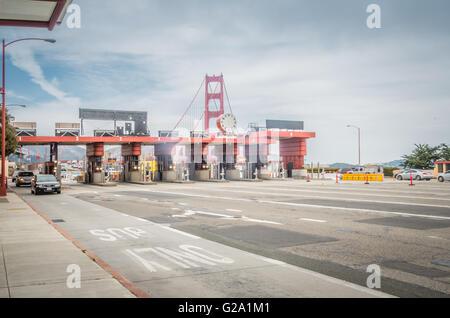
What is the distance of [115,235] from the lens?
408 inches

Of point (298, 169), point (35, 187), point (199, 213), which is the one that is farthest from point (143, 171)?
point (199, 213)

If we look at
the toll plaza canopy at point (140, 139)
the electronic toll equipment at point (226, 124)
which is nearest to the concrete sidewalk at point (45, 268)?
the toll plaza canopy at point (140, 139)

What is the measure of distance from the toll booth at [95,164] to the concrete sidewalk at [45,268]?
37.0m

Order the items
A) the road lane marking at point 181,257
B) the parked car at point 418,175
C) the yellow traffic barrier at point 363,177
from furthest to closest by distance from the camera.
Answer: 1. the parked car at point 418,175
2. the yellow traffic barrier at point 363,177
3. the road lane marking at point 181,257

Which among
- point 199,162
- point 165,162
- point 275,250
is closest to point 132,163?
point 165,162

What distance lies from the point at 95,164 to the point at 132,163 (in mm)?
4670

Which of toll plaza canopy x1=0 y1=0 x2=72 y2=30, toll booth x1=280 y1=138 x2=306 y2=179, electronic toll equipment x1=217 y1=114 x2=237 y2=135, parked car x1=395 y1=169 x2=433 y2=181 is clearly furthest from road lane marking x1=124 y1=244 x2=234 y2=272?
toll booth x1=280 y1=138 x2=306 y2=179

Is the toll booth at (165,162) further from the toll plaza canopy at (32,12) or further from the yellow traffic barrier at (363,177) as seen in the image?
the toll plaza canopy at (32,12)

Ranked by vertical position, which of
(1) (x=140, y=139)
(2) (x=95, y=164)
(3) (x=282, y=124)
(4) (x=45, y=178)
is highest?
(3) (x=282, y=124)

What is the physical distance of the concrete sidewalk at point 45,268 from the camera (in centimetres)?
532

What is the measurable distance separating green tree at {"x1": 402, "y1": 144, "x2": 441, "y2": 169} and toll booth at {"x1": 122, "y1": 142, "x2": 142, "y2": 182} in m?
47.5

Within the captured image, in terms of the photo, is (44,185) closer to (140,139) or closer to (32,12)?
(140,139)

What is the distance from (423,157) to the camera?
226 ft

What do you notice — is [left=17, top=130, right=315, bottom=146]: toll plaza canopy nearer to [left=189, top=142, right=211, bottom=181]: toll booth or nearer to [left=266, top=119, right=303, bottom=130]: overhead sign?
[left=189, top=142, right=211, bottom=181]: toll booth
